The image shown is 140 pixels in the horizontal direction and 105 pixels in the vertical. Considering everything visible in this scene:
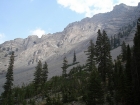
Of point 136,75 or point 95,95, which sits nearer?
point 136,75

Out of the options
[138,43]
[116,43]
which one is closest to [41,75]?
[138,43]

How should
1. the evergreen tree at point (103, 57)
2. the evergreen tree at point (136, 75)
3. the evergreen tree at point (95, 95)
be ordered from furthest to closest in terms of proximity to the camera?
the evergreen tree at point (103, 57) < the evergreen tree at point (95, 95) < the evergreen tree at point (136, 75)

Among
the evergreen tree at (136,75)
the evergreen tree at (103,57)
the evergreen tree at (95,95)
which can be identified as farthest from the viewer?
the evergreen tree at (103,57)

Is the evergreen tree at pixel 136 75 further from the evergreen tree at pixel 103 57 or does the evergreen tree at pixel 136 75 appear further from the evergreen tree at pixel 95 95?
the evergreen tree at pixel 103 57

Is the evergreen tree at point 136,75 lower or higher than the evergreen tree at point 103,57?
lower

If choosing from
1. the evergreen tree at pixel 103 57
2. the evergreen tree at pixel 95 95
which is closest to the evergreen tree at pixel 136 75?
the evergreen tree at pixel 95 95

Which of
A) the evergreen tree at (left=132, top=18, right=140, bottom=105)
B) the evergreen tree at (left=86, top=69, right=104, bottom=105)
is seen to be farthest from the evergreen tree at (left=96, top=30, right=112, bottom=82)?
the evergreen tree at (left=132, top=18, right=140, bottom=105)

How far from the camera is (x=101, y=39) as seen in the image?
4944 centimetres

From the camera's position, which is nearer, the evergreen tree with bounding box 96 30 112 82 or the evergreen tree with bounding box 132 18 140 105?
the evergreen tree with bounding box 132 18 140 105

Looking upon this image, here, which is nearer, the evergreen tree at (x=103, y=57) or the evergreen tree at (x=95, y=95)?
the evergreen tree at (x=95, y=95)

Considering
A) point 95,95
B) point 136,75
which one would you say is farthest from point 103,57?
point 136,75

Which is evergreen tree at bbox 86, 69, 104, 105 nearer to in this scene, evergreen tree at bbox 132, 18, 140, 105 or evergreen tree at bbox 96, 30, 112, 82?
evergreen tree at bbox 132, 18, 140, 105

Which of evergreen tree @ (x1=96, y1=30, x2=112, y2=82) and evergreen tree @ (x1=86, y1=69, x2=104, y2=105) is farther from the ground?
evergreen tree @ (x1=96, y1=30, x2=112, y2=82)

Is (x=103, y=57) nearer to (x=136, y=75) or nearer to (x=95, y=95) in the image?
(x=95, y=95)
